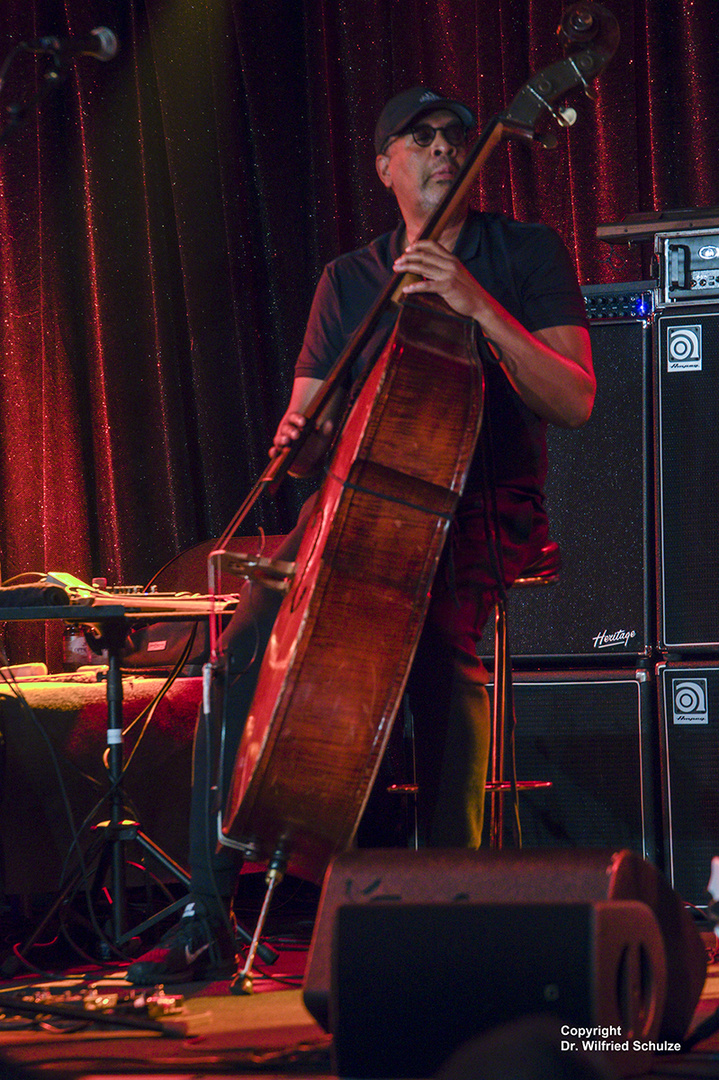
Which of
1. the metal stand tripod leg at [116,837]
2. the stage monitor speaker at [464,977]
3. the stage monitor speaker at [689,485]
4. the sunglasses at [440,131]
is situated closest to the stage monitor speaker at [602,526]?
the stage monitor speaker at [689,485]

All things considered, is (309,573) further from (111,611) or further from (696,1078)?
(696,1078)

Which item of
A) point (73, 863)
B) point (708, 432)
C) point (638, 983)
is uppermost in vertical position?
point (708, 432)

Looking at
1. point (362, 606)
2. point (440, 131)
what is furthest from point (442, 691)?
point (440, 131)

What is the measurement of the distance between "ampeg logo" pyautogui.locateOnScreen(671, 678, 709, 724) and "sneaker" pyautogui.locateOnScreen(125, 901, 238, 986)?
1.26 meters

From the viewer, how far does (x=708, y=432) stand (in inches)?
110

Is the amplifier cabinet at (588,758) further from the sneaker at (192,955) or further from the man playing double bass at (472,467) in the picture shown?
the sneaker at (192,955)

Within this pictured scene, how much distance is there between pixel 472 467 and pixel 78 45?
1.01 metres

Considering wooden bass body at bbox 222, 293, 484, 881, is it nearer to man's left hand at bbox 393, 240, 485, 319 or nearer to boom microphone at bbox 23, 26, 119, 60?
man's left hand at bbox 393, 240, 485, 319

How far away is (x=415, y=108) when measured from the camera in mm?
2209

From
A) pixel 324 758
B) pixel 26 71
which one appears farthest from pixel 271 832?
pixel 26 71

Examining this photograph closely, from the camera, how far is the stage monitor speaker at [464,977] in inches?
44.1

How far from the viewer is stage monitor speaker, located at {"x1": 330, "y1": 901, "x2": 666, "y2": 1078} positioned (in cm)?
112

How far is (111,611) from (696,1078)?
1.40 metres

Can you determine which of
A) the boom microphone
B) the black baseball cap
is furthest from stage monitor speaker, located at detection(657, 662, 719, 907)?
the boom microphone
